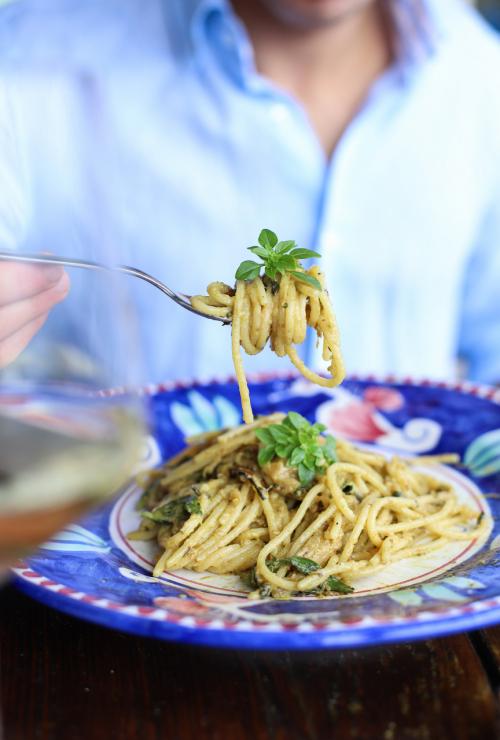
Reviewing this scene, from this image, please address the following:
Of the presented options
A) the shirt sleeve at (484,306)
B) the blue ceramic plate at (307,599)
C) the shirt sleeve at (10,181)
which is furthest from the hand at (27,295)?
the shirt sleeve at (484,306)

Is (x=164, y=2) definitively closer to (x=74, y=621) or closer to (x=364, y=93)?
(x=364, y=93)

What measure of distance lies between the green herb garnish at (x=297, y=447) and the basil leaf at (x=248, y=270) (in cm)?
26

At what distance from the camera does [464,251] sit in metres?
3.19

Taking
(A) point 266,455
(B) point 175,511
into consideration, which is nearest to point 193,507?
(B) point 175,511

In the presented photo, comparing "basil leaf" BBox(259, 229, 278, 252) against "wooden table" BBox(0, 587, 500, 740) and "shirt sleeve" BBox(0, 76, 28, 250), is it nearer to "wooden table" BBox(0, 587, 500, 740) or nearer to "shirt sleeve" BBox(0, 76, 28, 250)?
"shirt sleeve" BBox(0, 76, 28, 250)

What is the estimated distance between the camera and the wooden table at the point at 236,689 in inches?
42.5

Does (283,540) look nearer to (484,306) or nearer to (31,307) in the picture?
(31,307)

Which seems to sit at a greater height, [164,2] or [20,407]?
[164,2]

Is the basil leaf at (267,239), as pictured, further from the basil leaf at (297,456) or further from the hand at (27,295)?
the hand at (27,295)

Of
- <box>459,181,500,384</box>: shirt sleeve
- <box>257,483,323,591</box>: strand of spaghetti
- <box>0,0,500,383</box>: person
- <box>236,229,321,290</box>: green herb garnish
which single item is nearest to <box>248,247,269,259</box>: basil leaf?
<box>236,229,321,290</box>: green herb garnish

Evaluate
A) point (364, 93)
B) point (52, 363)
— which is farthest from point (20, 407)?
point (364, 93)

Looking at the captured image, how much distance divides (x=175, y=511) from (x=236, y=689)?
0.43 meters

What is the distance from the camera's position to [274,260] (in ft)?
4.64

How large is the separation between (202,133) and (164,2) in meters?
0.53
